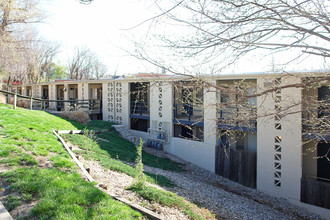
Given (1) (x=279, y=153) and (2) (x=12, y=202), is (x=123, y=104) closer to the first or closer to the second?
(1) (x=279, y=153)

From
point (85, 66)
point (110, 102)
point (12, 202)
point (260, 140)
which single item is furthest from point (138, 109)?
point (85, 66)

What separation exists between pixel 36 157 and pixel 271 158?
914cm

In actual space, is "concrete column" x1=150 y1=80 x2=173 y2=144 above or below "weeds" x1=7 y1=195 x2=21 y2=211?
above

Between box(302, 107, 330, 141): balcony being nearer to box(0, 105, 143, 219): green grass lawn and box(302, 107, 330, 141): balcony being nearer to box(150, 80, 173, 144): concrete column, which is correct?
box(0, 105, 143, 219): green grass lawn

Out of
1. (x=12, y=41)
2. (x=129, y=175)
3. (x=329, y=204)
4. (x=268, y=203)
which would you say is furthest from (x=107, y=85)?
(x=329, y=204)

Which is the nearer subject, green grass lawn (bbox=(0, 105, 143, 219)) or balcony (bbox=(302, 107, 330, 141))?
green grass lawn (bbox=(0, 105, 143, 219))

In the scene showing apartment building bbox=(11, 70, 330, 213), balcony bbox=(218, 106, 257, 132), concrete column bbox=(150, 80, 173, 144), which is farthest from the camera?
concrete column bbox=(150, 80, 173, 144)

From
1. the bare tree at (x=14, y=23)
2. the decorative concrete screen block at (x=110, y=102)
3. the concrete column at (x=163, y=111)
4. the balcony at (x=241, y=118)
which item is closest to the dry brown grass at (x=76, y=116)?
the decorative concrete screen block at (x=110, y=102)

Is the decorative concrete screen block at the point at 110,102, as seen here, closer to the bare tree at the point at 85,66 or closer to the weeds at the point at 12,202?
the weeds at the point at 12,202

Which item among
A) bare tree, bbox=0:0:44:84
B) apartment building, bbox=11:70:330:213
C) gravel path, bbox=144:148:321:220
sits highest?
bare tree, bbox=0:0:44:84

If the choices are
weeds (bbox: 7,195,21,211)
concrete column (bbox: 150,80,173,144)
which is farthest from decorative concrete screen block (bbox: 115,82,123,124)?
weeds (bbox: 7,195,21,211)

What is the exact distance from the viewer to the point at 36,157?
6617 millimetres

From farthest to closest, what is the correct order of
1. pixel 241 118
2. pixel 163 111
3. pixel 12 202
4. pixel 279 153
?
pixel 163 111, pixel 279 153, pixel 241 118, pixel 12 202

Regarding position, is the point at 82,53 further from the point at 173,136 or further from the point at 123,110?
the point at 173,136
